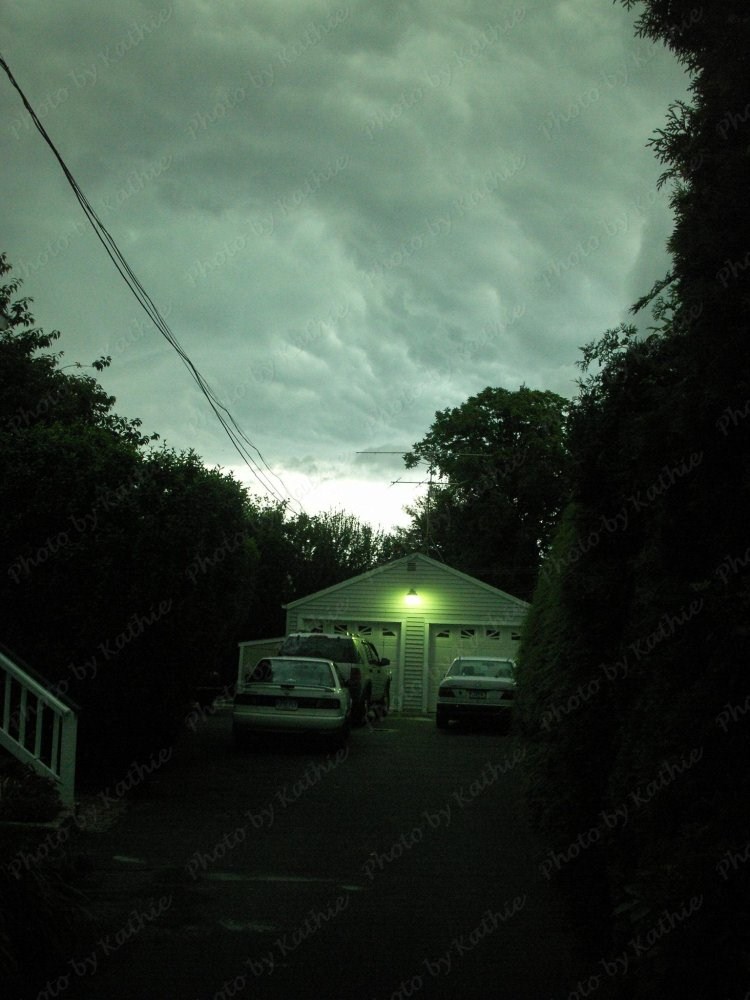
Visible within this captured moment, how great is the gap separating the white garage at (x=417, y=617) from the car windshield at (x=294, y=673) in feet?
37.4

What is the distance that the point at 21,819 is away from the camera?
8.14 meters

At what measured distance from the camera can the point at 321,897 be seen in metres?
6.74

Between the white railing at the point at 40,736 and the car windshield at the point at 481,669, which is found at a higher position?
the white railing at the point at 40,736

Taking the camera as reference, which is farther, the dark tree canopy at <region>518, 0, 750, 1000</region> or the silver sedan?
the silver sedan

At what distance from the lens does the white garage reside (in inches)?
1088

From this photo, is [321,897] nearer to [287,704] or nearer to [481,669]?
[287,704]

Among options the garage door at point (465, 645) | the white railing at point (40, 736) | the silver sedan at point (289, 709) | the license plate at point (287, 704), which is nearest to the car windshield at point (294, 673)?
the silver sedan at point (289, 709)

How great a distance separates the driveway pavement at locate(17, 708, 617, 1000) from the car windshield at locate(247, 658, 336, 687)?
3405mm

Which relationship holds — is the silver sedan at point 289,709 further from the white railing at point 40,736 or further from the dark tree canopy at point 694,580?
the dark tree canopy at point 694,580

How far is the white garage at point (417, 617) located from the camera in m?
27.6

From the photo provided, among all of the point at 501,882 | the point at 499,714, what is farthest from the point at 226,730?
the point at 501,882

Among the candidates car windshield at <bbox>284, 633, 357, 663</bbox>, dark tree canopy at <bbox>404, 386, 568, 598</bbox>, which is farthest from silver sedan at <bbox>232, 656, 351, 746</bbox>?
dark tree canopy at <bbox>404, 386, 568, 598</bbox>

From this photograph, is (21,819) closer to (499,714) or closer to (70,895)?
(70,895)

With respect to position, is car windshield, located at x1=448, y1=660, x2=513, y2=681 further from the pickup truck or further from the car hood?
the pickup truck
